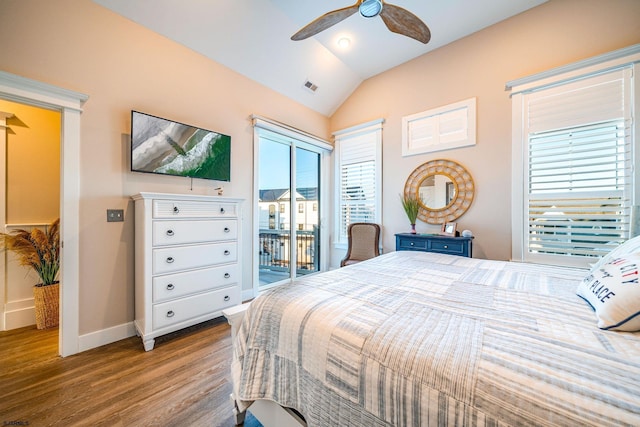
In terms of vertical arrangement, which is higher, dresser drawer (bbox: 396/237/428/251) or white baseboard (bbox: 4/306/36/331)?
dresser drawer (bbox: 396/237/428/251)

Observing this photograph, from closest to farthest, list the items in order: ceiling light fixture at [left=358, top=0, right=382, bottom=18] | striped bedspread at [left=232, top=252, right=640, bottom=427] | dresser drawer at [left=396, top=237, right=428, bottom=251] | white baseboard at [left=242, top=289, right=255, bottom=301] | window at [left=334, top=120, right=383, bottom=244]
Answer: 1. striped bedspread at [left=232, top=252, right=640, bottom=427]
2. ceiling light fixture at [left=358, top=0, right=382, bottom=18]
3. dresser drawer at [left=396, top=237, right=428, bottom=251]
4. white baseboard at [left=242, top=289, right=255, bottom=301]
5. window at [left=334, top=120, right=383, bottom=244]

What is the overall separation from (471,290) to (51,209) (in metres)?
4.00

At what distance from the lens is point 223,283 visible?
99.2 inches

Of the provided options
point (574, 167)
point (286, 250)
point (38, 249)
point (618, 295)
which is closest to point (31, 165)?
point (38, 249)

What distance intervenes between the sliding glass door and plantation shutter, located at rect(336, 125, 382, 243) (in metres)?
0.42

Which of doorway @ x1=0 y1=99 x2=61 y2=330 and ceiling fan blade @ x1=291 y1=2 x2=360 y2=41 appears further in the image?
doorway @ x1=0 y1=99 x2=61 y2=330

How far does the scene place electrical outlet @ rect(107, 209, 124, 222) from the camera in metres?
2.18

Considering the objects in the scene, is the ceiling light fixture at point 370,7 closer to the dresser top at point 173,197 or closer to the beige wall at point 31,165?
the dresser top at point 173,197

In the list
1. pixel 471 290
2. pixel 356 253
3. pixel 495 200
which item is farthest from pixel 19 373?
pixel 495 200

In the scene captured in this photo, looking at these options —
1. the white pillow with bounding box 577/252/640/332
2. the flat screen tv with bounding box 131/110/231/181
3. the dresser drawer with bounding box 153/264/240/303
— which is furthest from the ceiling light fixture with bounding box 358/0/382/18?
the dresser drawer with bounding box 153/264/240/303

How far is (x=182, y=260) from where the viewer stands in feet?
7.34

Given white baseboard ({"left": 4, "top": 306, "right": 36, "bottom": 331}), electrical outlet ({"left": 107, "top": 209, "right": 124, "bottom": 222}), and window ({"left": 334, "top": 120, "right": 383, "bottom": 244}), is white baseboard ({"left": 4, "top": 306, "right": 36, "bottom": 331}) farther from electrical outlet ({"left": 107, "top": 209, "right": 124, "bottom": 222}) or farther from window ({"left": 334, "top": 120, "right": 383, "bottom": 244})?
window ({"left": 334, "top": 120, "right": 383, "bottom": 244})

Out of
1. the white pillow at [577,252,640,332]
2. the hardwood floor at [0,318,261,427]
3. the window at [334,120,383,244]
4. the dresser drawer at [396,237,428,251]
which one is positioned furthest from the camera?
the window at [334,120,383,244]

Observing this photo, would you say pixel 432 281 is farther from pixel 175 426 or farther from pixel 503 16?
pixel 503 16
